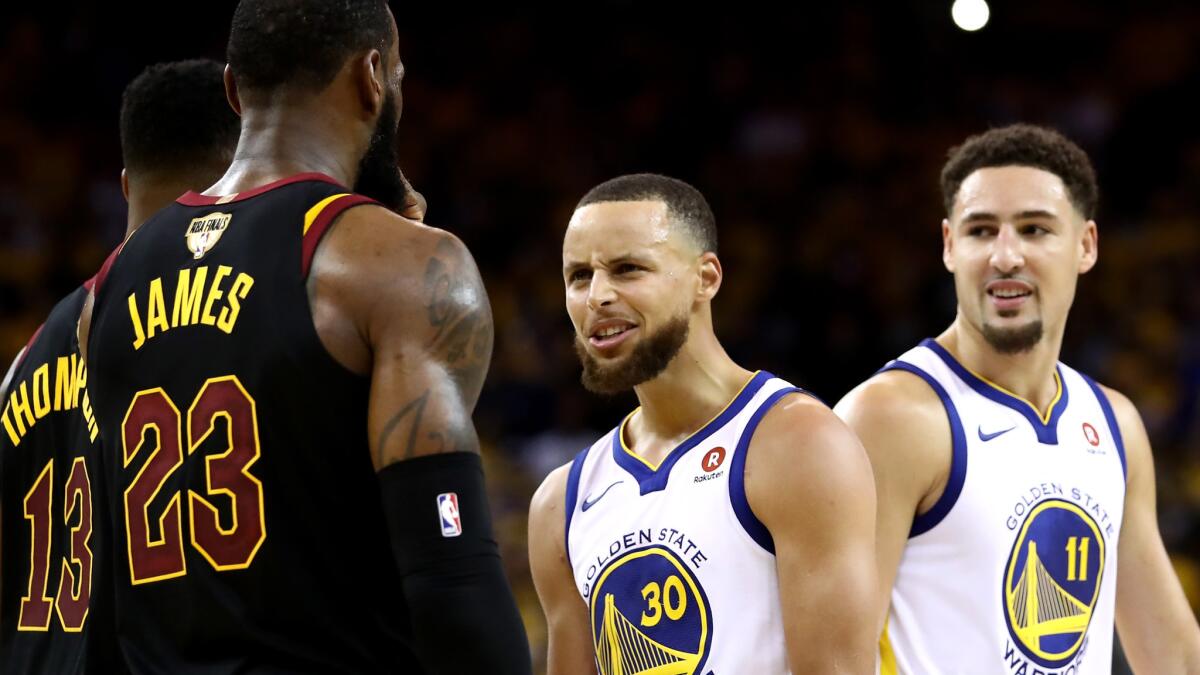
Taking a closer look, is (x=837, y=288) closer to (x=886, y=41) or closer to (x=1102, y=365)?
(x=1102, y=365)

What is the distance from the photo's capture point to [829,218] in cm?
1343

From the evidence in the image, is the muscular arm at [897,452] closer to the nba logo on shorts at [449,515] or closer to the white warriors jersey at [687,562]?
the white warriors jersey at [687,562]

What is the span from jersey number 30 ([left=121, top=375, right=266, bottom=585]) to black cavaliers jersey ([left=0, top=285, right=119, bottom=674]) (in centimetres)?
73

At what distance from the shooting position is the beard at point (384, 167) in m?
3.03

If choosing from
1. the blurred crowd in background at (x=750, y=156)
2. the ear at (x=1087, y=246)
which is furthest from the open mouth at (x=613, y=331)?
the blurred crowd in background at (x=750, y=156)

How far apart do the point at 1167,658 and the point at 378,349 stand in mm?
3106

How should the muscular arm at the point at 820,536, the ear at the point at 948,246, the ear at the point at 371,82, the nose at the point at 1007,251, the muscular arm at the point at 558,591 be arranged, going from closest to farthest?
the ear at the point at 371,82, the muscular arm at the point at 820,536, the muscular arm at the point at 558,591, the nose at the point at 1007,251, the ear at the point at 948,246

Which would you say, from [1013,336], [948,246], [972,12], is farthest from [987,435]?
[972,12]

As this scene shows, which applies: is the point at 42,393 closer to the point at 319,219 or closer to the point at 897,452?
the point at 319,219

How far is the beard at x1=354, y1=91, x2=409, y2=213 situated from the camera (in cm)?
303

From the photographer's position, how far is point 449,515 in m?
2.57

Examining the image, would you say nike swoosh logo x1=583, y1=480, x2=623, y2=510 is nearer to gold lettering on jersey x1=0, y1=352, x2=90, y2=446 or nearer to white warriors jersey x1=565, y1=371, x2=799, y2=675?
white warriors jersey x1=565, y1=371, x2=799, y2=675

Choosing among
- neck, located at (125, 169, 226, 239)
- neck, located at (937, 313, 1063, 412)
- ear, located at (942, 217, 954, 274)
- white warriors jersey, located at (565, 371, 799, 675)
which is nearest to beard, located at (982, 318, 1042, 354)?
neck, located at (937, 313, 1063, 412)

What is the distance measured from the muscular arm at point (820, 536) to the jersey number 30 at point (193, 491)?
1.46 metres
